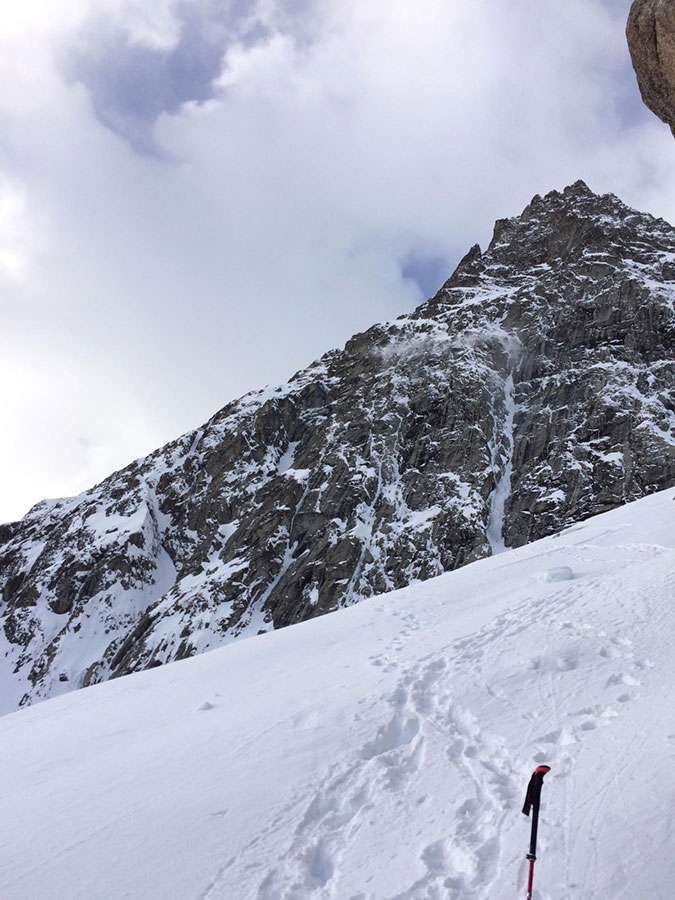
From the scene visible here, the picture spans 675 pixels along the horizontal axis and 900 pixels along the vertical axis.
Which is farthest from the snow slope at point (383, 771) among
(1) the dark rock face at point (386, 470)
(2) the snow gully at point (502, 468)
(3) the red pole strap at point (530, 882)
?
(2) the snow gully at point (502, 468)

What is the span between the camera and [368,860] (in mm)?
5012

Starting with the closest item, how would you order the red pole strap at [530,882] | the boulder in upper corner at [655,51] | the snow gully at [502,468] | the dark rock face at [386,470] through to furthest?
the red pole strap at [530,882], the boulder in upper corner at [655,51], the dark rock face at [386,470], the snow gully at [502,468]

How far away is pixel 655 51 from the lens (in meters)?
14.2

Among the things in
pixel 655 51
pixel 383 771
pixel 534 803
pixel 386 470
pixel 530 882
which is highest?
pixel 386 470

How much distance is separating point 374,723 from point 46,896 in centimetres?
391

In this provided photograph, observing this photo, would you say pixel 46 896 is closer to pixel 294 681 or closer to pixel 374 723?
pixel 374 723

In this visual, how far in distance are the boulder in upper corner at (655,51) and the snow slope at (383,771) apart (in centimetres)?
1210

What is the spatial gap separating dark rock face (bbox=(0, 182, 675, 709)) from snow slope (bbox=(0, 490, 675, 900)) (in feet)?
177

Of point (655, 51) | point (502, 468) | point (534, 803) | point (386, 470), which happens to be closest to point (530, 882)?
point (534, 803)

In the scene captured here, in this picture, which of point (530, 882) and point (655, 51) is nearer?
point (530, 882)

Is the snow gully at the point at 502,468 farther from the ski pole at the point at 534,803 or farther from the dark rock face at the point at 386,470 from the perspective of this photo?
the ski pole at the point at 534,803

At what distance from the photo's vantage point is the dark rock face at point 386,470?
66.7 m

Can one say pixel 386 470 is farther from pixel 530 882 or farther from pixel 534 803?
pixel 530 882

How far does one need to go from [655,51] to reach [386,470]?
66.5m
